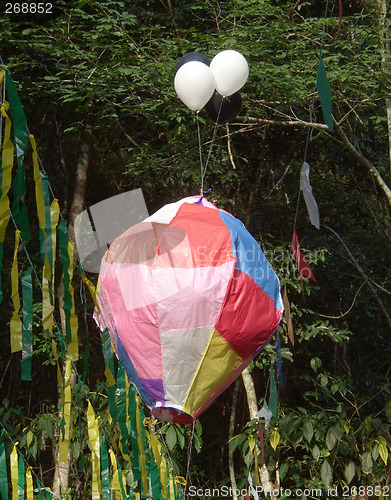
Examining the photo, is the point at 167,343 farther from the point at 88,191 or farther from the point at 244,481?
the point at 88,191

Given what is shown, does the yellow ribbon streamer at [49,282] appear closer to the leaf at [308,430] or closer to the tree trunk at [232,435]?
the leaf at [308,430]

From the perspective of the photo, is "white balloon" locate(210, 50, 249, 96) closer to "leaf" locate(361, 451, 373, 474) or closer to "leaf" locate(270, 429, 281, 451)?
"leaf" locate(270, 429, 281, 451)

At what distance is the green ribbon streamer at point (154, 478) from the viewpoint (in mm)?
2723

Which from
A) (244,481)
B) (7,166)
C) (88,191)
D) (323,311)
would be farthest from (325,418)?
(7,166)

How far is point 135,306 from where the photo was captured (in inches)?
82.4

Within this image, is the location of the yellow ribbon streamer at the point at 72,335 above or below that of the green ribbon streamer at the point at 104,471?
above

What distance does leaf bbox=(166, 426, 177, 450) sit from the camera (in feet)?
12.5

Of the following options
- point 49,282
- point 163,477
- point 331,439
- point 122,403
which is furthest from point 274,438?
point 49,282

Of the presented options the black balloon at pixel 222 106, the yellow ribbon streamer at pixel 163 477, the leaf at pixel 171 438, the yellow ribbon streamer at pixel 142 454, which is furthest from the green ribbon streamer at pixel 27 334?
the leaf at pixel 171 438

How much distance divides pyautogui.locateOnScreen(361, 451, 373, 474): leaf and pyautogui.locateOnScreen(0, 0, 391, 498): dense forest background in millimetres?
19

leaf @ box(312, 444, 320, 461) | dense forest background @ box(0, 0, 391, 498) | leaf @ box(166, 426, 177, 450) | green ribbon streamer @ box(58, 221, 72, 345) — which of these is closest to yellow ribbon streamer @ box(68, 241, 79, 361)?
green ribbon streamer @ box(58, 221, 72, 345)

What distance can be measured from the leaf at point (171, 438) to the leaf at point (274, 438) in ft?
1.85

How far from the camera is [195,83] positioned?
247 cm

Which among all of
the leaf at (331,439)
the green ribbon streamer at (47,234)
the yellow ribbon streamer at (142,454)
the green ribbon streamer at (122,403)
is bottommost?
the leaf at (331,439)
